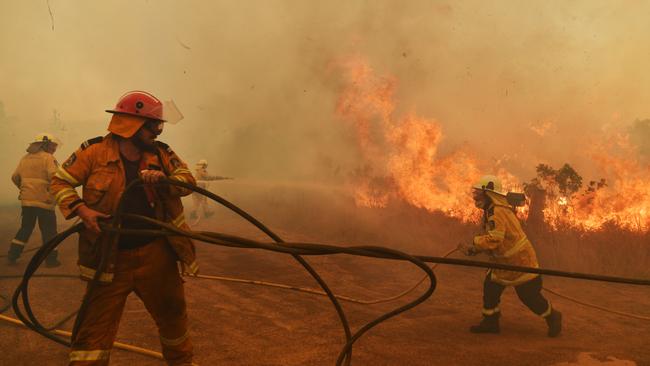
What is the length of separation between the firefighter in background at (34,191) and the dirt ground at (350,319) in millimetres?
444

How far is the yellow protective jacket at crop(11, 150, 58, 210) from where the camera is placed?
635 cm

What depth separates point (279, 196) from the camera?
1811 centimetres

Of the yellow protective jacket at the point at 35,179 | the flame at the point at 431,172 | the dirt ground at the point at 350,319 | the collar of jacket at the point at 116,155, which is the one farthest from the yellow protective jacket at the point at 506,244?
the yellow protective jacket at the point at 35,179

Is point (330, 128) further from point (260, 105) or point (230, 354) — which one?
point (230, 354)

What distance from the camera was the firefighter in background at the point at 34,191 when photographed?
20.9 feet

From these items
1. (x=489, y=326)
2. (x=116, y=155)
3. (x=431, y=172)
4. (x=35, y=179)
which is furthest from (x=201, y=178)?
(x=116, y=155)

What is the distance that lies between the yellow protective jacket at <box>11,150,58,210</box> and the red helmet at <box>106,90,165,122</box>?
15.8 ft

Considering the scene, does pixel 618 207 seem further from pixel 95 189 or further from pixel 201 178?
pixel 201 178

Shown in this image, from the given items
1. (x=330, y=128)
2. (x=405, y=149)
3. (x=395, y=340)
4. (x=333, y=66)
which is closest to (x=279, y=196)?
(x=330, y=128)

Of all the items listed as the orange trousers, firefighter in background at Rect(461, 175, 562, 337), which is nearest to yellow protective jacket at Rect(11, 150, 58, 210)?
the orange trousers

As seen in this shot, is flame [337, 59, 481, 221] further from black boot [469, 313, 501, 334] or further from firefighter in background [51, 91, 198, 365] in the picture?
firefighter in background [51, 91, 198, 365]

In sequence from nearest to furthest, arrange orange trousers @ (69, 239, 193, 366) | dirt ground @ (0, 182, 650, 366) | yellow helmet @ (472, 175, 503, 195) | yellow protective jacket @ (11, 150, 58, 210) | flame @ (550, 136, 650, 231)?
orange trousers @ (69, 239, 193, 366) → dirt ground @ (0, 182, 650, 366) → yellow helmet @ (472, 175, 503, 195) → yellow protective jacket @ (11, 150, 58, 210) → flame @ (550, 136, 650, 231)

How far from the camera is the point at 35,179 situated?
6398 mm

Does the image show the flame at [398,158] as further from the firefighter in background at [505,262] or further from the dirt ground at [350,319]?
the firefighter in background at [505,262]
